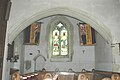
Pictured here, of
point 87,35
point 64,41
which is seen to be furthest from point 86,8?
point 64,41

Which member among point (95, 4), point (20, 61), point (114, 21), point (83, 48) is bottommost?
point (20, 61)

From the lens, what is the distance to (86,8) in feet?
21.8

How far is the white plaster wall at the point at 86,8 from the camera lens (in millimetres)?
6516

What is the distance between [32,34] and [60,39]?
220cm

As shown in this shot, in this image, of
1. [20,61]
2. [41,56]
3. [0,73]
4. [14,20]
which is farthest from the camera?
[41,56]

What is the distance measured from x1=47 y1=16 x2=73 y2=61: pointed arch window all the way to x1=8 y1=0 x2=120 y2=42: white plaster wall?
6184 millimetres

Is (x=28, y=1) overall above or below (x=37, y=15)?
above

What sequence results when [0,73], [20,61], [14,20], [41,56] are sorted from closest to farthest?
[0,73] < [14,20] < [20,61] < [41,56]

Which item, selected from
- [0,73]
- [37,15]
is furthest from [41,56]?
[0,73]

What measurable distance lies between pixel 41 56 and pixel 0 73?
10.7 meters

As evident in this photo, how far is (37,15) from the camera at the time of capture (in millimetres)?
6609

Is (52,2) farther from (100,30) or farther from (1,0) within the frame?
(1,0)

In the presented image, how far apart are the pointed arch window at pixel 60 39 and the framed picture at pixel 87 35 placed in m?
0.95

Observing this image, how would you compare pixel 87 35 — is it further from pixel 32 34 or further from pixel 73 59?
pixel 32 34
